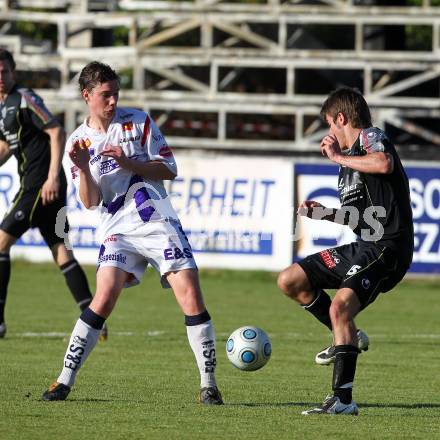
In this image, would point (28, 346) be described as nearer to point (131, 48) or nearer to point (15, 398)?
point (15, 398)

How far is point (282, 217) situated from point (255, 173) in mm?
793

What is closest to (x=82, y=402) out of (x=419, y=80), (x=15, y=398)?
(x=15, y=398)

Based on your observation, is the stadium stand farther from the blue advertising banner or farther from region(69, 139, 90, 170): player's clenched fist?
region(69, 139, 90, 170): player's clenched fist

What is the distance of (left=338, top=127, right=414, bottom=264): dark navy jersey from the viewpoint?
25.5ft

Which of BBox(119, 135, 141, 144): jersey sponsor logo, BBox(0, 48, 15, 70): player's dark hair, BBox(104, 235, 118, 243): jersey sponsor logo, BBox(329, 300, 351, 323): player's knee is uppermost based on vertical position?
BBox(0, 48, 15, 70): player's dark hair

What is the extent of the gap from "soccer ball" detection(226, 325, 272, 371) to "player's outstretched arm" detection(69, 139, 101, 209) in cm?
134

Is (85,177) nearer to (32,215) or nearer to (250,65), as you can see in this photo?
(32,215)

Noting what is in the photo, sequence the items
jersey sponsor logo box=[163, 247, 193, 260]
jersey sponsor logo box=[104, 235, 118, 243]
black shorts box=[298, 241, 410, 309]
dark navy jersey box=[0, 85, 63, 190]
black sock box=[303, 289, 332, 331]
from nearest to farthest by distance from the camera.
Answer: black shorts box=[298, 241, 410, 309]
jersey sponsor logo box=[163, 247, 193, 260]
jersey sponsor logo box=[104, 235, 118, 243]
black sock box=[303, 289, 332, 331]
dark navy jersey box=[0, 85, 63, 190]

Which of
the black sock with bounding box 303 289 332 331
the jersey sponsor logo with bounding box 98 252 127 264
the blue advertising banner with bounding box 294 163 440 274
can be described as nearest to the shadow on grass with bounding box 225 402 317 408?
the black sock with bounding box 303 289 332 331

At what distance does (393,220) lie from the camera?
781 centimetres

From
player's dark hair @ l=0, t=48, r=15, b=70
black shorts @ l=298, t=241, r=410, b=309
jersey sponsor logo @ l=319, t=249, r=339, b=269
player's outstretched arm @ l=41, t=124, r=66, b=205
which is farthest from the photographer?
player's outstretched arm @ l=41, t=124, r=66, b=205

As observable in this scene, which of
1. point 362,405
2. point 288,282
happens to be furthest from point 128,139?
point 362,405

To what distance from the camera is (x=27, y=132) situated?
1166 cm

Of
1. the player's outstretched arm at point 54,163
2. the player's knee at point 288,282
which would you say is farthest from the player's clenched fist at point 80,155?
the player's outstretched arm at point 54,163
